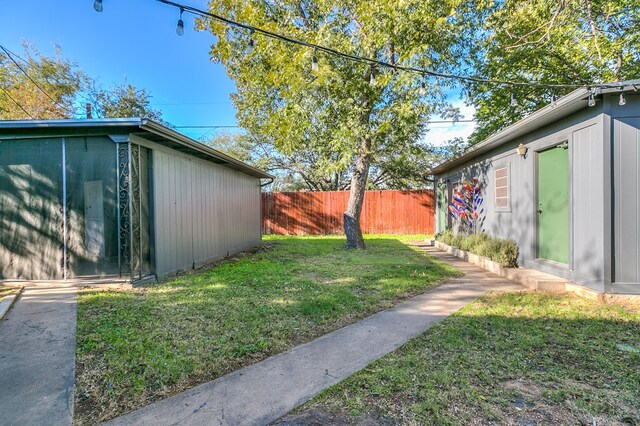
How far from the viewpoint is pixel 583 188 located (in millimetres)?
4055

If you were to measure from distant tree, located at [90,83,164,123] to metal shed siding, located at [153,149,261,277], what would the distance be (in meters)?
11.0

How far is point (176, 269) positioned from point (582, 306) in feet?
19.9

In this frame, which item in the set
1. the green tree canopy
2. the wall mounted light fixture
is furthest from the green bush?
the green tree canopy

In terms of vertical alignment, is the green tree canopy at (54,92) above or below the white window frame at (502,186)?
above

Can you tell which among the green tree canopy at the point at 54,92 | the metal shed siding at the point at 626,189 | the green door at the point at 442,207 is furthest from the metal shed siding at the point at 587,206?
the green tree canopy at the point at 54,92

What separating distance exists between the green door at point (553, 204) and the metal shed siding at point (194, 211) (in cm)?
631

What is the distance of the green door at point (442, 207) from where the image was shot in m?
10.5

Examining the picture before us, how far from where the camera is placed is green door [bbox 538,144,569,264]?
4551 millimetres

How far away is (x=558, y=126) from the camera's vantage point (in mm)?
4586

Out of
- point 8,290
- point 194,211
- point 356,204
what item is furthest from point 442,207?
point 8,290

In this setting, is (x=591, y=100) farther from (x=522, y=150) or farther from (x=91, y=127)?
(x=91, y=127)

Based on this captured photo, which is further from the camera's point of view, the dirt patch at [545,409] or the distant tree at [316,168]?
the distant tree at [316,168]

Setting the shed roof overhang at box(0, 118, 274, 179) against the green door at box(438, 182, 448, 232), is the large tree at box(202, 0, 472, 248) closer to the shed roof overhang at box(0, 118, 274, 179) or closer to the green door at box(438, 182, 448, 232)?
the green door at box(438, 182, 448, 232)

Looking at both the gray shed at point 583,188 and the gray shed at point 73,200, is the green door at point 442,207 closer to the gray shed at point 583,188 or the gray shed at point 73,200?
the gray shed at point 583,188
